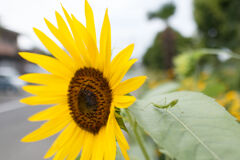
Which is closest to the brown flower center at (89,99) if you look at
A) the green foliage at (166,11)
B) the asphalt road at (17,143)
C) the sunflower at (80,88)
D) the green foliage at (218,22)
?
the sunflower at (80,88)

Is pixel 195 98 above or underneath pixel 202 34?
underneath

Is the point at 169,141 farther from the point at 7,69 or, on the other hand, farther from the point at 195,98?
the point at 7,69

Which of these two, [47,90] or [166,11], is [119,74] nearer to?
[47,90]

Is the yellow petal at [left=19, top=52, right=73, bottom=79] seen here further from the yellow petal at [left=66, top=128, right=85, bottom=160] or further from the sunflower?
the yellow petal at [left=66, top=128, right=85, bottom=160]

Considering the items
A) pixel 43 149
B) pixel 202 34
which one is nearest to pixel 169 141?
pixel 43 149

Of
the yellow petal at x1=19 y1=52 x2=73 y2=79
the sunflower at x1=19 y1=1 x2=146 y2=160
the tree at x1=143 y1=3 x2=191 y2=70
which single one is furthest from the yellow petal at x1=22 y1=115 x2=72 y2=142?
the tree at x1=143 y1=3 x2=191 y2=70

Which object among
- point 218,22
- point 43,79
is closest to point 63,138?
point 43,79
